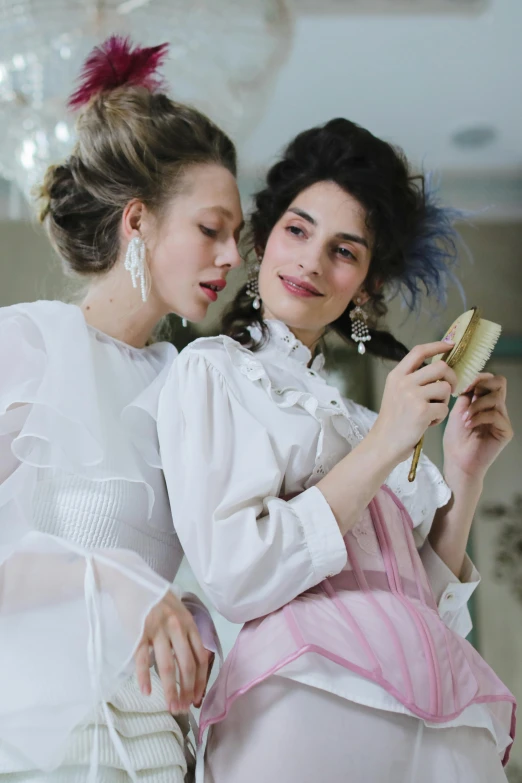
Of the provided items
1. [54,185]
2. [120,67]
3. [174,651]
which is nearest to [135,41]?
[120,67]

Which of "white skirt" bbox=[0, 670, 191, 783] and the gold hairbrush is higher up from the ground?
the gold hairbrush

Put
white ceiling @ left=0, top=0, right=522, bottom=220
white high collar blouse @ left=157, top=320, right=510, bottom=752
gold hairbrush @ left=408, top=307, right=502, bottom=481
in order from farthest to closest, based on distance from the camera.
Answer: white ceiling @ left=0, top=0, right=522, bottom=220
gold hairbrush @ left=408, top=307, right=502, bottom=481
white high collar blouse @ left=157, top=320, right=510, bottom=752

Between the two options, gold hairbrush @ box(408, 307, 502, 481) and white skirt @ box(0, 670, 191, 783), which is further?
gold hairbrush @ box(408, 307, 502, 481)

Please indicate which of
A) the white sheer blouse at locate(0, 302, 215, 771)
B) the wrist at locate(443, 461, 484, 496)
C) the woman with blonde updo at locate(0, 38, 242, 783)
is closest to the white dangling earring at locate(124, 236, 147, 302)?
the woman with blonde updo at locate(0, 38, 242, 783)

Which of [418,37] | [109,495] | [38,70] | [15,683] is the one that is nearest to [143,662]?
[15,683]

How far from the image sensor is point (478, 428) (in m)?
1.36

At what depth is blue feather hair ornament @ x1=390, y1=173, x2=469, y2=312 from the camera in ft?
4.81

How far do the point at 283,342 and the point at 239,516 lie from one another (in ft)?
1.20

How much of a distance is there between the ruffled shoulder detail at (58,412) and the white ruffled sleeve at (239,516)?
7cm

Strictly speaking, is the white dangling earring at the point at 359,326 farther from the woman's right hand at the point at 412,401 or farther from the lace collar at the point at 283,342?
the woman's right hand at the point at 412,401

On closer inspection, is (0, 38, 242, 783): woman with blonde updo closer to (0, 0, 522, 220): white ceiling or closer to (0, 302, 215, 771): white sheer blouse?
(0, 302, 215, 771): white sheer blouse

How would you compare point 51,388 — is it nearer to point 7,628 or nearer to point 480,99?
point 7,628

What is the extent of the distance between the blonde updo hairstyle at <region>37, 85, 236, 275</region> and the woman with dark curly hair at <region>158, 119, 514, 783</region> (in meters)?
0.19

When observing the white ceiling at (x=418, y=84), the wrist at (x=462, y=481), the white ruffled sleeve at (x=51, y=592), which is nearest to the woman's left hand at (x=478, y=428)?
the wrist at (x=462, y=481)
